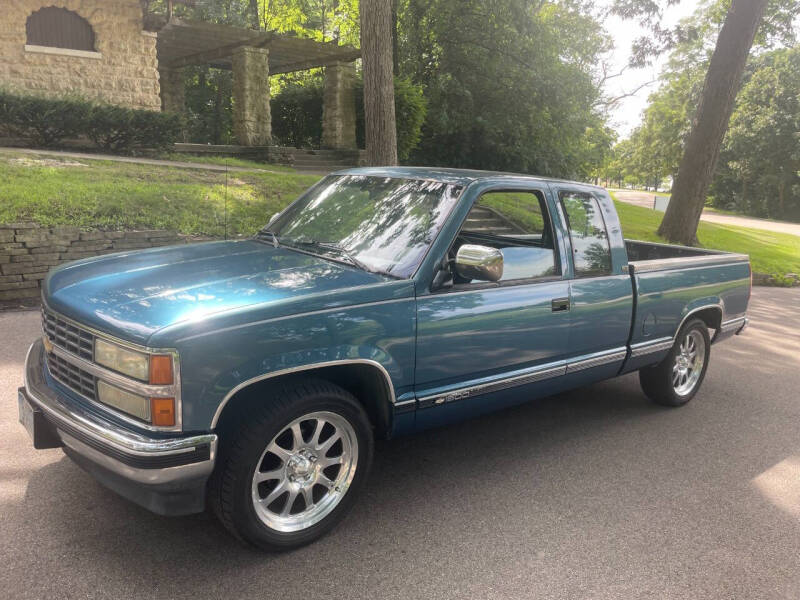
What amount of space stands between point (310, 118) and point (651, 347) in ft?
65.6

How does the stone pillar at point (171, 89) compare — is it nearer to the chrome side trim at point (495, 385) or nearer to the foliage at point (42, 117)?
the foliage at point (42, 117)

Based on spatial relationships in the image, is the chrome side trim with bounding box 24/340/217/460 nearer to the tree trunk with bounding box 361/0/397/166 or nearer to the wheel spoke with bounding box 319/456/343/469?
the wheel spoke with bounding box 319/456/343/469

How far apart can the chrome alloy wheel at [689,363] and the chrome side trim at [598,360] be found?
1024 millimetres

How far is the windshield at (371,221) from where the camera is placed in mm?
3803

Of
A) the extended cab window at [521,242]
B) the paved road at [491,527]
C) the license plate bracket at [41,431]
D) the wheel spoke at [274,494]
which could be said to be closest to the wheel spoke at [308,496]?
the wheel spoke at [274,494]

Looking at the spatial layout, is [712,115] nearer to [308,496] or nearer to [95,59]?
[308,496]

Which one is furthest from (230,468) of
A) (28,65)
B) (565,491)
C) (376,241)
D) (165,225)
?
(28,65)

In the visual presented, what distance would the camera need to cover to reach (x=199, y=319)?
9.37 feet

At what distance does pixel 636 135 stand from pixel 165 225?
71619 mm

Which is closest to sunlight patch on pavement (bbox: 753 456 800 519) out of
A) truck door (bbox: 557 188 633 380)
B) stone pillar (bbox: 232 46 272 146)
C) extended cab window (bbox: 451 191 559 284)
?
truck door (bbox: 557 188 633 380)

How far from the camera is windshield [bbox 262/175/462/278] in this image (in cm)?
380

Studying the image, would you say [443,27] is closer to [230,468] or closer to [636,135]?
[230,468]

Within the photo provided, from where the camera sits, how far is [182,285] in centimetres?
330

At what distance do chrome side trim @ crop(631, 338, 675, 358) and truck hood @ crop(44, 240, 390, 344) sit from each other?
94.0 inches
